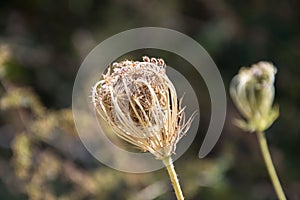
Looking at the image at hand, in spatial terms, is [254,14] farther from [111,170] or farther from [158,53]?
[111,170]

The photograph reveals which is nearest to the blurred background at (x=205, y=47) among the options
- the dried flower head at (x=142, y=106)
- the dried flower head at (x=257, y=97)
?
the dried flower head at (x=257, y=97)

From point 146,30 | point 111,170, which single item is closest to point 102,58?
point 146,30

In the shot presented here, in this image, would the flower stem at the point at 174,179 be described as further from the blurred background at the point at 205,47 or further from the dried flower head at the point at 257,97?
the blurred background at the point at 205,47

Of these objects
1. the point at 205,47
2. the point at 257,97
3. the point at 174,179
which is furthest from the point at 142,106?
the point at 205,47

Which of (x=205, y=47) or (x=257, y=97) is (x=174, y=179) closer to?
(x=257, y=97)

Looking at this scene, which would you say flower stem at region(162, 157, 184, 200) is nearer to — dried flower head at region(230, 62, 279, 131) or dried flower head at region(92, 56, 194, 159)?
dried flower head at region(92, 56, 194, 159)

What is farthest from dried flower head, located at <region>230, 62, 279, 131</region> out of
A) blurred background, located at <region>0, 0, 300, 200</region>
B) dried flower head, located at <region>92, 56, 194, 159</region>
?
blurred background, located at <region>0, 0, 300, 200</region>
